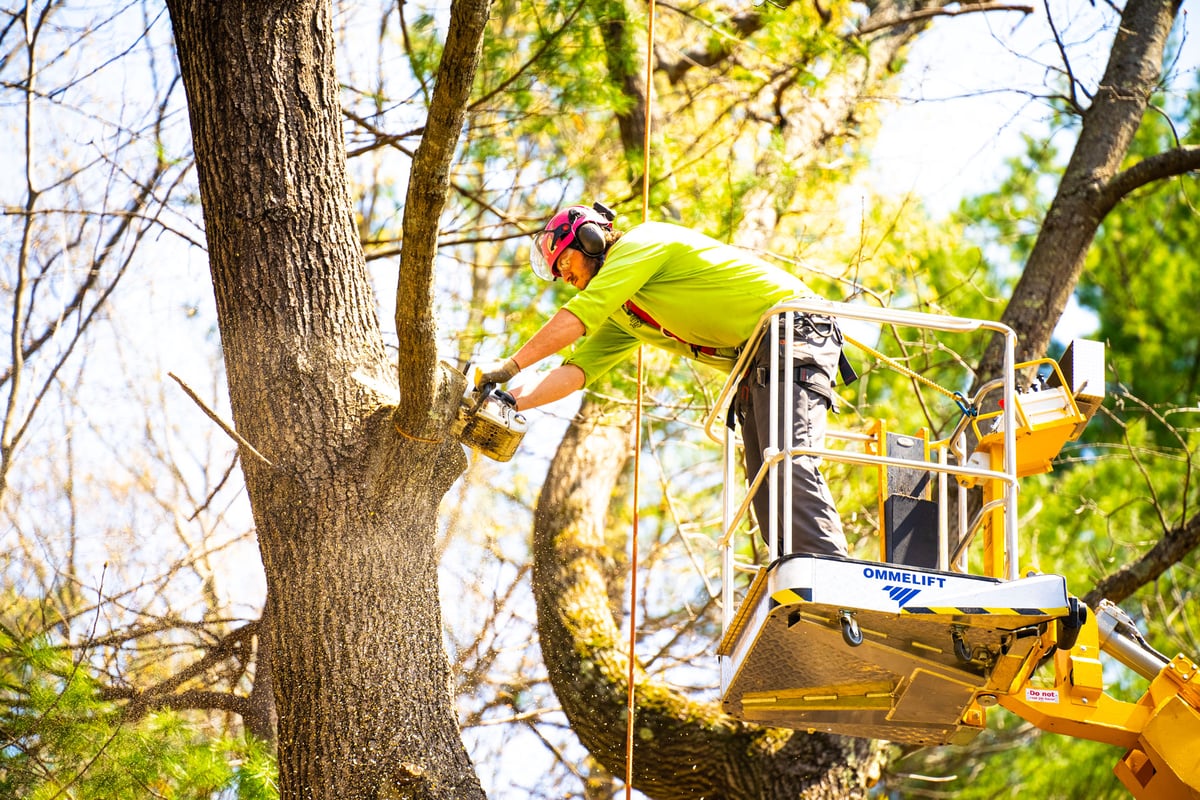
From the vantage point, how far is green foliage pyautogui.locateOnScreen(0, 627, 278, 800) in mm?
4637

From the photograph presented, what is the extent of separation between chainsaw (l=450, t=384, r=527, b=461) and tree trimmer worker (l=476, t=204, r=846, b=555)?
2.5 inches

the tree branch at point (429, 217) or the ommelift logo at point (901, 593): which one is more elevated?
the tree branch at point (429, 217)

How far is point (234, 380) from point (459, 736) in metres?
1.47

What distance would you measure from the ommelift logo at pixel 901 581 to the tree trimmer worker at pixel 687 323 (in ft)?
1.27

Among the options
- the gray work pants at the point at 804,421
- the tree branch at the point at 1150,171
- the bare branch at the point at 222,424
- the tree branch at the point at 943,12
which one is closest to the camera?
the bare branch at the point at 222,424

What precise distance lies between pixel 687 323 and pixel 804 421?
26.6 inches

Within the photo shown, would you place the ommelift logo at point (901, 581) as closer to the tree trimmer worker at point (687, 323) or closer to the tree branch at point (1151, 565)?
the tree trimmer worker at point (687, 323)

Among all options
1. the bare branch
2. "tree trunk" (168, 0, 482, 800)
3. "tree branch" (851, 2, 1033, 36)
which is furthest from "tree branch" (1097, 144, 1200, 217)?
the bare branch

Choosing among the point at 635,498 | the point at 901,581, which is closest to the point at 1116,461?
the point at 635,498

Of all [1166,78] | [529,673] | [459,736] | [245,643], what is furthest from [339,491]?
[1166,78]

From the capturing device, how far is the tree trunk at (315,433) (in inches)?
158

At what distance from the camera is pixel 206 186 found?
14.0 ft

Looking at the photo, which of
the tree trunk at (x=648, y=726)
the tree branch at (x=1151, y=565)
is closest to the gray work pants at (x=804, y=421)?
the tree trunk at (x=648, y=726)

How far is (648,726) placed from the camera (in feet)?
20.1
